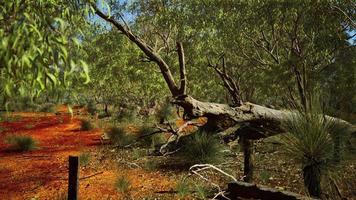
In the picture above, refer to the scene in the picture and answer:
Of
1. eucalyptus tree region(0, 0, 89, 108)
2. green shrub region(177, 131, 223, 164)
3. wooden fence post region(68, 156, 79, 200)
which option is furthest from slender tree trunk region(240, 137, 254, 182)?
eucalyptus tree region(0, 0, 89, 108)

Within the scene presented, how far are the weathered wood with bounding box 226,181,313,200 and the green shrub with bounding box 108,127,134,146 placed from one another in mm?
10409

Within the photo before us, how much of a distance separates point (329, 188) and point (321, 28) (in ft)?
38.0

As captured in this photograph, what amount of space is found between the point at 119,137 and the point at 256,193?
1173 cm

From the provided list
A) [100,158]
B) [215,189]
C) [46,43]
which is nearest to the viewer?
[46,43]

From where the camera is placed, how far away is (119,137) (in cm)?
1711

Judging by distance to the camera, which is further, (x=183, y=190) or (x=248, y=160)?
(x=183, y=190)

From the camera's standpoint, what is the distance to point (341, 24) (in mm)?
16469

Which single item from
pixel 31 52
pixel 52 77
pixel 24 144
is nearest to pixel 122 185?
pixel 52 77

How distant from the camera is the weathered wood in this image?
568cm

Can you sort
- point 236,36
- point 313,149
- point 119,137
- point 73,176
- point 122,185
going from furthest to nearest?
1. point 236,36
2. point 119,137
3. point 122,185
4. point 73,176
5. point 313,149

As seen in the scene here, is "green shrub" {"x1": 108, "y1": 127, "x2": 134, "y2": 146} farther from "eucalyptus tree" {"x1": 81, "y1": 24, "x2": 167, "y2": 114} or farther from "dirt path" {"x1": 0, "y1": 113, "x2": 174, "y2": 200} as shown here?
"eucalyptus tree" {"x1": 81, "y1": 24, "x2": 167, "y2": 114}

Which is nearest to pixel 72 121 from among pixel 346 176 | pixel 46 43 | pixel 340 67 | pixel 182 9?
pixel 182 9

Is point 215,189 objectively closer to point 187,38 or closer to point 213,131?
point 213,131

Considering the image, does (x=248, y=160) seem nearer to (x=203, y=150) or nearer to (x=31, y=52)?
(x=203, y=150)
